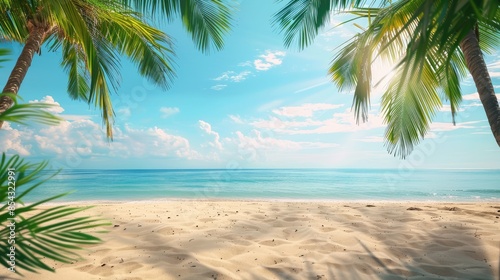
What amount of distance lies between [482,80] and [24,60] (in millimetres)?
6378

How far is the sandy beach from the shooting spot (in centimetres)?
252

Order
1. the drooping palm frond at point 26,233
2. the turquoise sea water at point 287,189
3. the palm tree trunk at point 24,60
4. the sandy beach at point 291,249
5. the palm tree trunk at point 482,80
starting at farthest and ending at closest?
the turquoise sea water at point 287,189, the palm tree trunk at point 24,60, the palm tree trunk at point 482,80, the sandy beach at point 291,249, the drooping palm frond at point 26,233

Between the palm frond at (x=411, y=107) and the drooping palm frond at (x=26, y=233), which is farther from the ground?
the palm frond at (x=411, y=107)

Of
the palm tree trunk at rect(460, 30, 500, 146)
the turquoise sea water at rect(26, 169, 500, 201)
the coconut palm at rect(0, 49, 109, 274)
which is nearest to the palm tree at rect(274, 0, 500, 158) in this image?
the palm tree trunk at rect(460, 30, 500, 146)

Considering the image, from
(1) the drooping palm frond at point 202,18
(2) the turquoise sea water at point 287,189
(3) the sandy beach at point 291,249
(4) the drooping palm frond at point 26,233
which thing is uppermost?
(1) the drooping palm frond at point 202,18

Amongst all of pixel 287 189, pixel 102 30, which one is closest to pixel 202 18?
pixel 102 30

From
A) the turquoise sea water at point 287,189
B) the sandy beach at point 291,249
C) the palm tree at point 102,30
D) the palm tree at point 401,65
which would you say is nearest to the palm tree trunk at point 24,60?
the palm tree at point 102,30

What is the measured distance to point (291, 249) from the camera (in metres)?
3.11

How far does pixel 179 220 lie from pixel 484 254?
12.9 feet

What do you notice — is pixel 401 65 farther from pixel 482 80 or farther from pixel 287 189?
pixel 287 189

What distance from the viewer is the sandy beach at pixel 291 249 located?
2521 millimetres

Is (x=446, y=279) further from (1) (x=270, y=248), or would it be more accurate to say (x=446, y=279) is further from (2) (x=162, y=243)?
(2) (x=162, y=243)

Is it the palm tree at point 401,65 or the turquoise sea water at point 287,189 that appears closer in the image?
the palm tree at point 401,65

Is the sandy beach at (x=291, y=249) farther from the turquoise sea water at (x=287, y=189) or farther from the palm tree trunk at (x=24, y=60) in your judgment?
the turquoise sea water at (x=287, y=189)
